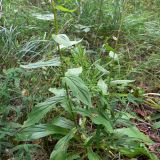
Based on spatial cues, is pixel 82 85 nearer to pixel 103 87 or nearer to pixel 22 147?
pixel 103 87

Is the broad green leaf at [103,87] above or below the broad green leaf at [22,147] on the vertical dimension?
above

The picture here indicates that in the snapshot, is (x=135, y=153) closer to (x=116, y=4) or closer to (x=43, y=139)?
(x=43, y=139)

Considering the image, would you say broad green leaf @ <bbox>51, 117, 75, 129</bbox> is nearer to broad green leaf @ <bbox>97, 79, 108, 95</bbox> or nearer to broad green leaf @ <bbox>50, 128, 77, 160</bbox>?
broad green leaf @ <bbox>50, 128, 77, 160</bbox>

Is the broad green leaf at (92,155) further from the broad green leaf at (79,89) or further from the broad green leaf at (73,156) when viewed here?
Result: the broad green leaf at (79,89)

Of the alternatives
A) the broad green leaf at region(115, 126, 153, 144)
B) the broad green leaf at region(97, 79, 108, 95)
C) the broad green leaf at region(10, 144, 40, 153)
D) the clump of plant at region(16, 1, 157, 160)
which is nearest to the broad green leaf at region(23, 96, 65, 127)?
the clump of plant at region(16, 1, 157, 160)

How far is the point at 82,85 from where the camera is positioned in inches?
65.7

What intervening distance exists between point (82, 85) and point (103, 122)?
0.71 feet

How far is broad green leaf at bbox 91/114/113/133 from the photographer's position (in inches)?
67.8

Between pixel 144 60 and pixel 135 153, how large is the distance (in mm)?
1135

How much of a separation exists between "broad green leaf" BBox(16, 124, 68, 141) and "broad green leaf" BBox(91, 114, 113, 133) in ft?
0.68

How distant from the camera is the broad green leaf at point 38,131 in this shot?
1797 millimetres

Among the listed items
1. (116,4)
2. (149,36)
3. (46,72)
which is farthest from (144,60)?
(46,72)

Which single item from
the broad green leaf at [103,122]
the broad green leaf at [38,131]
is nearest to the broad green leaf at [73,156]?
the broad green leaf at [38,131]

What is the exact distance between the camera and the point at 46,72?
2398mm
